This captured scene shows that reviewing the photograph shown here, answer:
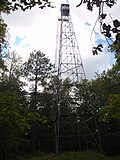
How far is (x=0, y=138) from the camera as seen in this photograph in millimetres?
16875

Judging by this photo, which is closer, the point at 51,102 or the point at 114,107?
the point at 114,107

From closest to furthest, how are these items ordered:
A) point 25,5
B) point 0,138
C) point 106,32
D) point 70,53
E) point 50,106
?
point 106,32
point 25,5
point 0,138
point 70,53
point 50,106

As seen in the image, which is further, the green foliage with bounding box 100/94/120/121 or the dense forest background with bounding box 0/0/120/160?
the dense forest background with bounding box 0/0/120/160

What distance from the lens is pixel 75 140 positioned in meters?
42.5

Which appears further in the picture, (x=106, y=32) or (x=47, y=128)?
(x=47, y=128)

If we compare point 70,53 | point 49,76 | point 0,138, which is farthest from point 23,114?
point 49,76

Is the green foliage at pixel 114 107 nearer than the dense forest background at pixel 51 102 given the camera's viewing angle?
Yes

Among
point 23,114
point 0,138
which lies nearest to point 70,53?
point 0,138

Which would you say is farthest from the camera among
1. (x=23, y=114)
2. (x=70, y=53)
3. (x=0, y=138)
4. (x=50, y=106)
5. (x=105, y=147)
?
(x=50, y=106)

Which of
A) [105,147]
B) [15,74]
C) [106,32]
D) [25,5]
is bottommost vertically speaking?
[106,32]

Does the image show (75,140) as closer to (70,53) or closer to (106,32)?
(70,53)

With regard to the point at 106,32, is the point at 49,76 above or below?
above

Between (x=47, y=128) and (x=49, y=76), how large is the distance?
1146 cm

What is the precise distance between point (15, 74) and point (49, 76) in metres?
5.13
